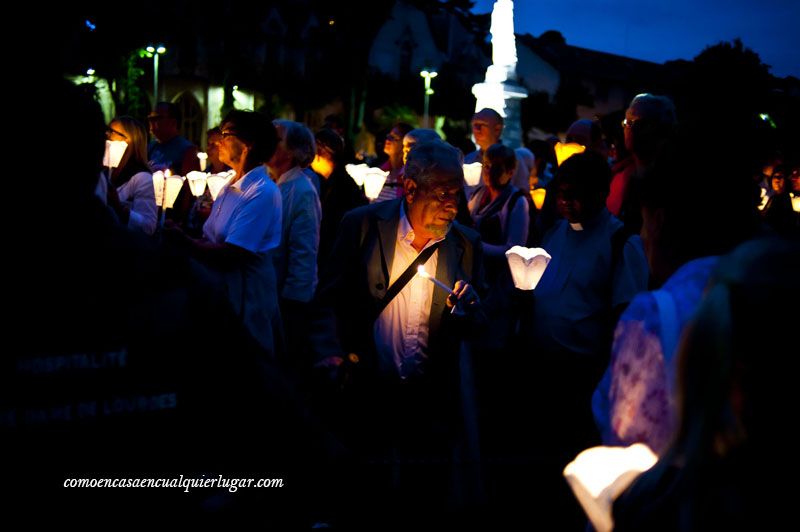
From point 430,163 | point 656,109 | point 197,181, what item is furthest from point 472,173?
point 430,163

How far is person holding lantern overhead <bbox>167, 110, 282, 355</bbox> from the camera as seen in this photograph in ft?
15.3

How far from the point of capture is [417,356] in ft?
12.9

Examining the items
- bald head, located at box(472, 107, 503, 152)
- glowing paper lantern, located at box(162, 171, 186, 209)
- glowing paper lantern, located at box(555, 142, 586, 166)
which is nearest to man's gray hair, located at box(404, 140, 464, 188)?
glowing paper lantern, located at box(162, 171, 186, 209)

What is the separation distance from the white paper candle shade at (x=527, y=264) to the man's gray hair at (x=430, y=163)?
0.50m

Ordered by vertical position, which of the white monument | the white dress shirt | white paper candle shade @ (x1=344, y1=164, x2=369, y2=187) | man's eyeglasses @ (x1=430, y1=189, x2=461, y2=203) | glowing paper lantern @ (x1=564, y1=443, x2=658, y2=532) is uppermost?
the white monument

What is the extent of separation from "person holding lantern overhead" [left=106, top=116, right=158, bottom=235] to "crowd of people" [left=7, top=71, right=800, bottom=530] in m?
1.03

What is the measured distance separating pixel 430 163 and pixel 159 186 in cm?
296

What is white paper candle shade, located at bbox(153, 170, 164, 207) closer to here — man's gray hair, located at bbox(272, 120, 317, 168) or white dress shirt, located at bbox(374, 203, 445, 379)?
man's gray hair, located at bbox(272, 120, 317, 168)

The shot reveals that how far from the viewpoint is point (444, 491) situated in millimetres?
3930

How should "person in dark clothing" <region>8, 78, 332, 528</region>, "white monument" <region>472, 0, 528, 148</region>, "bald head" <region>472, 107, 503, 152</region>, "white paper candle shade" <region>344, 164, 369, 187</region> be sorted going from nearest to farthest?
"person in dark clothing" <region>8, 78, 332, 528</region> < "white paper candle shade" <region>344, 164, 369, 187</region> < "bald head" <region>472, 107, 503, 152</region> < "white monument" <region>472, 0, 528, 148</region>

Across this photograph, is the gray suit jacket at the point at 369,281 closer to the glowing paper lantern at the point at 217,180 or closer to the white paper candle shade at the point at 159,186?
the glowing paper lantern at the point at 217,180

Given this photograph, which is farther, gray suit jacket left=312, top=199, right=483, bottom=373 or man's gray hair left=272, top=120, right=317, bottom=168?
man's gray hair left=272, top=120, right=317, bottom=168

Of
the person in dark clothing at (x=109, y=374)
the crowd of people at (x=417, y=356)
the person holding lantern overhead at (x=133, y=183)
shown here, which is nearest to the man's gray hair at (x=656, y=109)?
the crowd of people at (x=417, y=356)

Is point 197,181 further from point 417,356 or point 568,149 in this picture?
point 417,356
